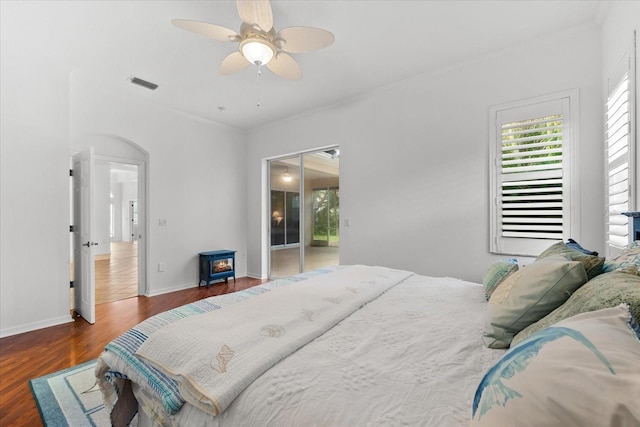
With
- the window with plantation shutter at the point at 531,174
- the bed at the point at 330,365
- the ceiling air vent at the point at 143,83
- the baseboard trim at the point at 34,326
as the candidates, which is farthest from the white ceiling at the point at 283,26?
the baseboard trim at the point at 34,326

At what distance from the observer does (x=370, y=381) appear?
0.90 metres

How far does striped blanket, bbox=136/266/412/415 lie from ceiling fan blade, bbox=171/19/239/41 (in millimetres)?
1882

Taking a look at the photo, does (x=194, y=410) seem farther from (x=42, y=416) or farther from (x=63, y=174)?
(x=63, y=174)

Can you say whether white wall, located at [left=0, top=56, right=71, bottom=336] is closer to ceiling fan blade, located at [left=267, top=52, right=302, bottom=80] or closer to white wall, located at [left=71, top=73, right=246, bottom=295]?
white wall, located at [left=71, top=73, right=246, bottom=295]

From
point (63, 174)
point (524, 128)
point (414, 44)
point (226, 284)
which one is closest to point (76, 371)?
point (63, 174)

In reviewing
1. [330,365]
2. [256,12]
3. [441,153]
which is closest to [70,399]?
[330,365]

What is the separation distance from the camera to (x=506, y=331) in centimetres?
109

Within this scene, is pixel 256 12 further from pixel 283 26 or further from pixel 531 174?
pixel 531 174

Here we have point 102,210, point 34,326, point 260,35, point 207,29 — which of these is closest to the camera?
point 207,29

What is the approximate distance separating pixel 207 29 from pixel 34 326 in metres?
3.41

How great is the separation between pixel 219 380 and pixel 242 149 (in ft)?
16.5

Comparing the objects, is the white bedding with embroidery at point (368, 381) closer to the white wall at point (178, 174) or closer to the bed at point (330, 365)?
the bed at point (330, 365)

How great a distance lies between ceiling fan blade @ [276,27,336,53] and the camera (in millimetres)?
2082

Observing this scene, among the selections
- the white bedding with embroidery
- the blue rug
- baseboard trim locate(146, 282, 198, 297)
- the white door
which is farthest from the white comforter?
baseboard trim locate(146, 282, 198, 297)
